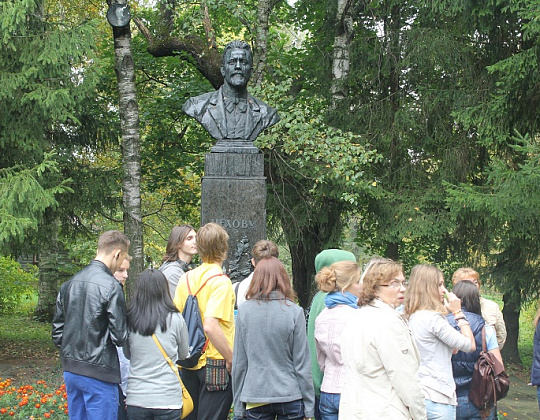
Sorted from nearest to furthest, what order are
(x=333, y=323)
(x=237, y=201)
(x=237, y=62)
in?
(x=333, y=323) < (x=237, y=201) < (x=237, y=62)

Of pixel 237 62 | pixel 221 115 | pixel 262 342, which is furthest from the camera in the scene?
pixel 221 115

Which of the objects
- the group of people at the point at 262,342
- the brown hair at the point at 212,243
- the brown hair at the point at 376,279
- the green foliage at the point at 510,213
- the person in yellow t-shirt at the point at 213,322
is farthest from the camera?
the green foliage at the point at 510,213

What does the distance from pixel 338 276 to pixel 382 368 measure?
3.47 ft

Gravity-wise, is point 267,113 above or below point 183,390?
above

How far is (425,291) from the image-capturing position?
495cm

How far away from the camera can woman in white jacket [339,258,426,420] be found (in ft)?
12.2

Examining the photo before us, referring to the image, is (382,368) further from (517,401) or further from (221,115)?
(517,401)

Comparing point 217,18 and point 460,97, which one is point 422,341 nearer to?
point 460,97

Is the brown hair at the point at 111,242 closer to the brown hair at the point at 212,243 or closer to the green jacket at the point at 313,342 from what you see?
the brown hair at the point at 212,243

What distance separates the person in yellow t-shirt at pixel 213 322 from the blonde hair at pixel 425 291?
4.24 ft

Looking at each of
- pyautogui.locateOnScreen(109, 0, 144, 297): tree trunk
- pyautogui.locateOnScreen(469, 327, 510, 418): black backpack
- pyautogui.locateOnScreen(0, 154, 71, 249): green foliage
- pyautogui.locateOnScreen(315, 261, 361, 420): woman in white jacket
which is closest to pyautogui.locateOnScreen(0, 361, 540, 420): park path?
pyautogui.locateOnScreen(109, 0, 144, 297): tree trunk

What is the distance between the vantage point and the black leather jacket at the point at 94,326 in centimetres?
452

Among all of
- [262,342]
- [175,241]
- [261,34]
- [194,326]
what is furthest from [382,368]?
[261,34]

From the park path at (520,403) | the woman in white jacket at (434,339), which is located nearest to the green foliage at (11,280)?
the park path at (520,403)
